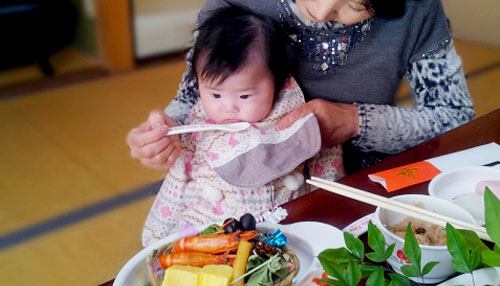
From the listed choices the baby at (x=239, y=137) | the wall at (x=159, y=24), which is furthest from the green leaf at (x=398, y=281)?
the wall at (x=159, y=24)

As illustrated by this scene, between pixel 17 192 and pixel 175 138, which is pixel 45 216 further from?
pixel 175 138

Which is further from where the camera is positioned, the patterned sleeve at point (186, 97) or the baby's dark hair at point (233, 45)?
the patterned sleeve at point (186, 97)

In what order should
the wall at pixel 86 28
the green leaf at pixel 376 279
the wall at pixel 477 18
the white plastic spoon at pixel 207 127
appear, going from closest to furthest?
1. the green leaf at pixel 376 279
2. the white plastic spoon at pixel 207 127
3. the wall at pixel 477 18
4. the wall at pixel 86 28

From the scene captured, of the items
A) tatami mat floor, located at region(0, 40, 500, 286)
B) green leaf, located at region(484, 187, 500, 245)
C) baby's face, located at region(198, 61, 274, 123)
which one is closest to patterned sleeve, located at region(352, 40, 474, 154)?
tatami mat floor, located at region(0, 40, 500, 286)

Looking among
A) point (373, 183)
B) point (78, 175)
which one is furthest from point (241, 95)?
point (78, 175)

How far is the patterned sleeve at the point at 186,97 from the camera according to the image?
113 centimetres

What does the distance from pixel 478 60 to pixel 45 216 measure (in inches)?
97.1

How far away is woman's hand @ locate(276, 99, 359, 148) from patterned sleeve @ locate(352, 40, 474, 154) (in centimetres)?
2

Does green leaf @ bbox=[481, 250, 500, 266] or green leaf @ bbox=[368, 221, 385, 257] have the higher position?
green leaf @ bbox=[481, 250, 500, 266]

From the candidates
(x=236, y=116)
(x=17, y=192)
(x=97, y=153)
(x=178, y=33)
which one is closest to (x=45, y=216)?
(x=17, y=192)

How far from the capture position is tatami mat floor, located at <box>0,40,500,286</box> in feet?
5.66

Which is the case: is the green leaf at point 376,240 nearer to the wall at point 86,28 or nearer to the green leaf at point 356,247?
the green leaf at point 356,247

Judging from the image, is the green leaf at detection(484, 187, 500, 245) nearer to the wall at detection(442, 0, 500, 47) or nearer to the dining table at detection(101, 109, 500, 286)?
the dining table at detection(101, 109, 500, 286)

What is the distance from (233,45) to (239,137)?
174 mm
